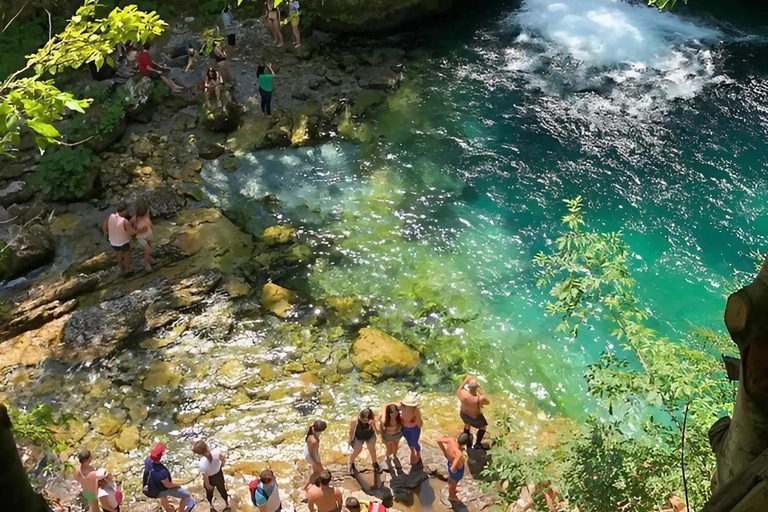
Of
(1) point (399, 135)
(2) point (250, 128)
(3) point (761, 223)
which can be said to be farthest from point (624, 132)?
(2) point (250, 128)

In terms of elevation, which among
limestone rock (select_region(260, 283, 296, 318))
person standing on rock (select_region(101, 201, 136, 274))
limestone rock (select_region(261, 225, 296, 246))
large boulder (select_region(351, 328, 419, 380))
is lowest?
large boulder (select_region(351, 328, 419, 380))

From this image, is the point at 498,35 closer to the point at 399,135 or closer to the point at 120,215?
the point at 399,135

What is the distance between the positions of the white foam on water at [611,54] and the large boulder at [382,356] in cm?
821

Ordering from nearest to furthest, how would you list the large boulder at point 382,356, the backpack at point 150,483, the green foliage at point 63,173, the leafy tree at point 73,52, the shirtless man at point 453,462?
1. the leafy tree at point 73,52
2. the backpack at point 150,483
3. the shirtless man at point 453,462
4. the large boulder at point 382,356
5. the green foliage at point 63,173

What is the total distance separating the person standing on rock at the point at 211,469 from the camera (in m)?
6.46

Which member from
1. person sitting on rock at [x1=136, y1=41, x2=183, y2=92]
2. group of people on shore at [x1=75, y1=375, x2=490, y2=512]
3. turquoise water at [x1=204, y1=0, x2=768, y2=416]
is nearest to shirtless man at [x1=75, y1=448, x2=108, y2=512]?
group of people on shore at [x1=75, y1=375, x2=490, y2=512]

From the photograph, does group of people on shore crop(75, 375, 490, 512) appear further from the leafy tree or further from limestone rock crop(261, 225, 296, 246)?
limestone rock crop(261, 225, 296, 246)

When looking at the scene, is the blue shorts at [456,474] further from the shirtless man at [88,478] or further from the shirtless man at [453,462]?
the shirtless man at [88,478]

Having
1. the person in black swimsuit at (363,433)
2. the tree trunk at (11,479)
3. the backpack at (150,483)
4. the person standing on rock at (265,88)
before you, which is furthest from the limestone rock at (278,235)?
the tree trunk at (11,479)

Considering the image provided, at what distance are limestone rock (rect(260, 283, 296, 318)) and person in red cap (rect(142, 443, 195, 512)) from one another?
356 cm

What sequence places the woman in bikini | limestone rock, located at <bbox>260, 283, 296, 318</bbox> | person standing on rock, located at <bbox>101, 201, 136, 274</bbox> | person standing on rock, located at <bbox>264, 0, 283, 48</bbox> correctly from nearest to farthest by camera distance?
the woman in bikini → person standing on rock, located at <bbox>101, 201, 136, 274</bbox> → limestone rock, located at <bbox>260, 283, 296, 318</bbox> → person standing on rock, located at <bbox>264, 0, 283, 48</bbox>

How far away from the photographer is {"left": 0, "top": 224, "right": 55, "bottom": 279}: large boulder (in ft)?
32.1

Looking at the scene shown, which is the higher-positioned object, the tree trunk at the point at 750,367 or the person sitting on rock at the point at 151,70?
the tree trunk at the point at 750,367

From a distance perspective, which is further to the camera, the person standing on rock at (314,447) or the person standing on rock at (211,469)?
the person standing on rock at (314,447)
